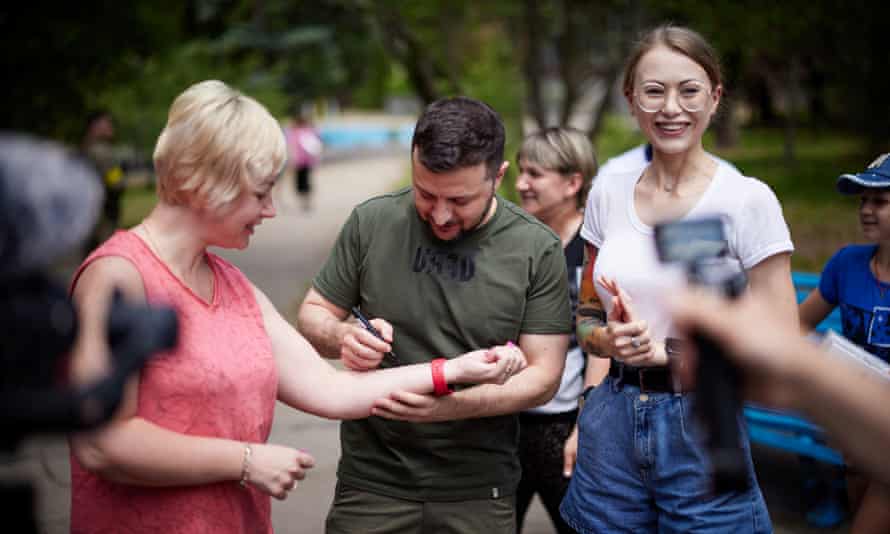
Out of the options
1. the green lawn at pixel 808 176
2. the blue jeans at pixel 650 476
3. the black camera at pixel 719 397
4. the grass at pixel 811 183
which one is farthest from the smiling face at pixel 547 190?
the grass at pixel 811 183

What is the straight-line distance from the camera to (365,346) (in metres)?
2.68

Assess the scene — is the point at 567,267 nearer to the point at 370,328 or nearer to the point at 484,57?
the point at 370,328

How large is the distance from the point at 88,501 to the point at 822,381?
5.41 feet

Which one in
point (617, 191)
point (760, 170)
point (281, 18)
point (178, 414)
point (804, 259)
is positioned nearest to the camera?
point (178, 414)

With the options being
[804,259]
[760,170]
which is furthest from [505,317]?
[760,170]

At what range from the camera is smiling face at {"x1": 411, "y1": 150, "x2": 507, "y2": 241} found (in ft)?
8.89

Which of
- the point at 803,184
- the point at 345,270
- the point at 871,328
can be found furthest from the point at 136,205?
the point at 871,328

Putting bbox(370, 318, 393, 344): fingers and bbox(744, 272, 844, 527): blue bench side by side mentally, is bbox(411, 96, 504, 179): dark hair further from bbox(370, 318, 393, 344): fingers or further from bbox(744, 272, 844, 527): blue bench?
bbox(744, 272, 844, 527): blue bench

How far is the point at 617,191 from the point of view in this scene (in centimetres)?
285

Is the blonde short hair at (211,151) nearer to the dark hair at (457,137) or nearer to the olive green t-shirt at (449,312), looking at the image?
the dark hair at (457,137)

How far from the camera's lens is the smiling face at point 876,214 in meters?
3.66

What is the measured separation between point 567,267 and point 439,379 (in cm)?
116

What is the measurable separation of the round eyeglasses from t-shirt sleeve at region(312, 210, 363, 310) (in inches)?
36.7

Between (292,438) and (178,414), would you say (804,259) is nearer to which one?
(292,438)
